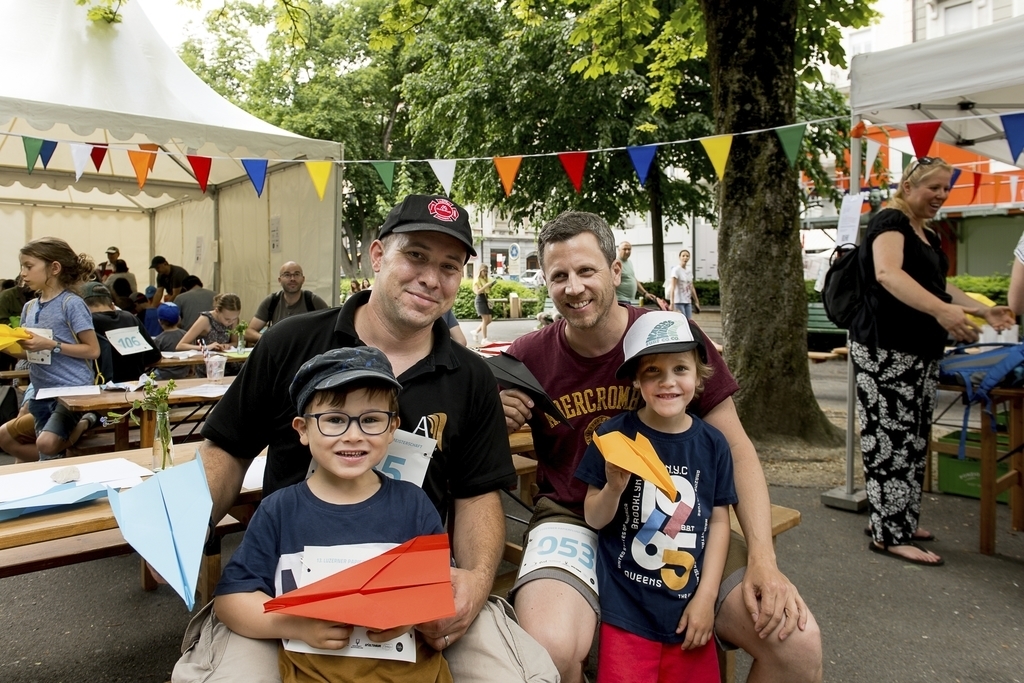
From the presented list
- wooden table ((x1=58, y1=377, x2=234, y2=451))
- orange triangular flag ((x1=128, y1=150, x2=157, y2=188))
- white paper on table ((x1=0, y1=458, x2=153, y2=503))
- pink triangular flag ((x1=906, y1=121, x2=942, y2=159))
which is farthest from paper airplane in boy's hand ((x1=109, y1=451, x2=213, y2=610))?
→ orange triangular flag ((x1=128, y1=150, x2=157, y2=188))

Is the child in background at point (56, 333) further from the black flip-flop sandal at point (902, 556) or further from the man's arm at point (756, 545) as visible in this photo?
the black flip-flop sandal at point (902, 556)

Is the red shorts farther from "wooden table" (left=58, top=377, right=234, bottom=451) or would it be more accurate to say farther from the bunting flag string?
the bunting flag string

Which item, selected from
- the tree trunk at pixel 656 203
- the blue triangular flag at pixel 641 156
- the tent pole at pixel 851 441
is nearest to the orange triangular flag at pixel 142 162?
the blue triangular flag at pixel 641 156

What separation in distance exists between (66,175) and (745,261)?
10932mm

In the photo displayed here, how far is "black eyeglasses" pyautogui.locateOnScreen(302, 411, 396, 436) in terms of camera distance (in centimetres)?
169

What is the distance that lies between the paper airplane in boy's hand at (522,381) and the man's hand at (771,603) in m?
0.70

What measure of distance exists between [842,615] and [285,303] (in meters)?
5.62

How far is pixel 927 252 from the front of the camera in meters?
3.64

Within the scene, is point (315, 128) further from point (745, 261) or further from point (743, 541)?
point (743, 541)

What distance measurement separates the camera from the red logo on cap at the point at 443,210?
6.66ft

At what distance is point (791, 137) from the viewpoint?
5.34 metres

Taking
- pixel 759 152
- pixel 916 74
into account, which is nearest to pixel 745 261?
pixel 759 152

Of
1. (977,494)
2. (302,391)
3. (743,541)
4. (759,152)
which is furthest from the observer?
(759,152)

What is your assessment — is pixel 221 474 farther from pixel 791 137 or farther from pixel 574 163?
pixel 574 163
